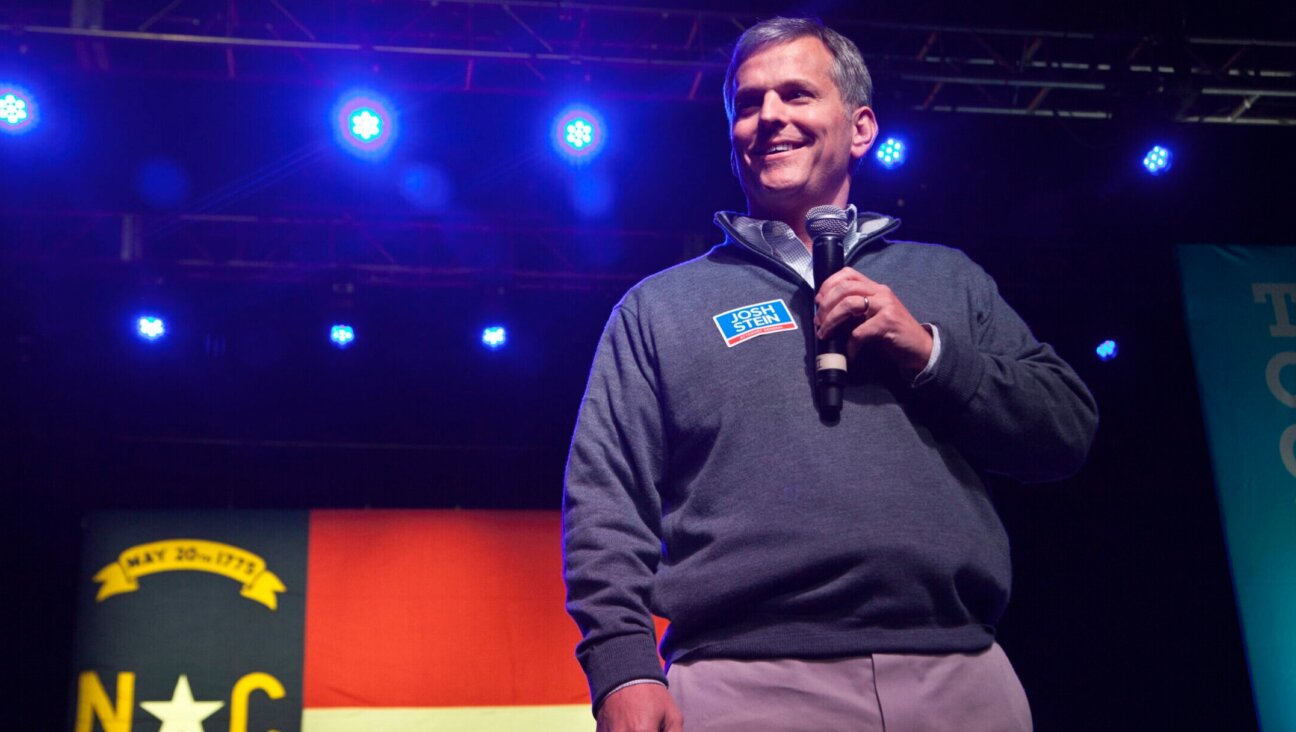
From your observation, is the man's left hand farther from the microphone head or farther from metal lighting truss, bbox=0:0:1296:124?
metal lighting truss, bbox=0:0:1296:124

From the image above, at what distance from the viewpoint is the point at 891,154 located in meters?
5.43

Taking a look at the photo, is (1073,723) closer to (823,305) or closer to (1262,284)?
(1262,284)

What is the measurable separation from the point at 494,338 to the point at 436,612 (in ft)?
5.48

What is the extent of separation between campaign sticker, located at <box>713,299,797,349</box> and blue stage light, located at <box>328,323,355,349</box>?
5130 mm

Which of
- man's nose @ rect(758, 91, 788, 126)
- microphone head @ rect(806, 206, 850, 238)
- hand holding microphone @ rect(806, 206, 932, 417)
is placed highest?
man's nose @ rect(758, 91, 788, 126)

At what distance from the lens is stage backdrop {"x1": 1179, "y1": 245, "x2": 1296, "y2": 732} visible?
10.8 feet

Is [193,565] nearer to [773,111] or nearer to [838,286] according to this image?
[773,111]

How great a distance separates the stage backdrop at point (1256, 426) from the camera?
3281 millimetres

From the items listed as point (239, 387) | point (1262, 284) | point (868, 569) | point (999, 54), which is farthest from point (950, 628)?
point (239, 387)

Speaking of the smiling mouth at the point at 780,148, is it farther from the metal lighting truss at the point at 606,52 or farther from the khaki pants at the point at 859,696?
the metal lighting truss at the point at 606,52

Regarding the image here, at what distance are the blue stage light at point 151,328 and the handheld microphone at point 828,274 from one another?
539 cm

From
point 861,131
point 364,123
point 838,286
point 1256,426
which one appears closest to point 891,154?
point 1256,426

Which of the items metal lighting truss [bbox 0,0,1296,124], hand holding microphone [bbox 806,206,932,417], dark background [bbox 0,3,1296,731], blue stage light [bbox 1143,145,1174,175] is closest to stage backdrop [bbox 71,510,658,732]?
dark background [bbox 0,3,1296,731]

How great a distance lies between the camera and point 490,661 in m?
5.58
